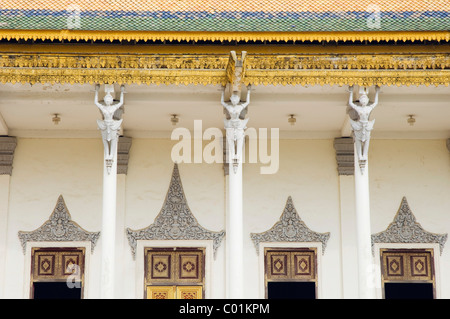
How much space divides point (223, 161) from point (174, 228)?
1306 millimetres

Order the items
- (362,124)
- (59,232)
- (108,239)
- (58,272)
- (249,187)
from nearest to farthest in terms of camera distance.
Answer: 1. (108,239)
2. (362,124)
3. (58,272)
4. (59,232)
5. (249,187)

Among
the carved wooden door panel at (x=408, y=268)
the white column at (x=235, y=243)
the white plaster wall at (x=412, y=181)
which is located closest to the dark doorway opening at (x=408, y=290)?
the carved wooden door panel at (x=408, y=268)

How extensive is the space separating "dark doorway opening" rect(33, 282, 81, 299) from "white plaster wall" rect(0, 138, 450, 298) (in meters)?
0.59

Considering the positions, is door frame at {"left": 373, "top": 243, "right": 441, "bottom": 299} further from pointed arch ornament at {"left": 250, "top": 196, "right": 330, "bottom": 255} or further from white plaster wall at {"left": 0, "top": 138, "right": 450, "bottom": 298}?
pointed arch ornament at {"left": 250, "top": 196, "right": 330, "bottom": 255}

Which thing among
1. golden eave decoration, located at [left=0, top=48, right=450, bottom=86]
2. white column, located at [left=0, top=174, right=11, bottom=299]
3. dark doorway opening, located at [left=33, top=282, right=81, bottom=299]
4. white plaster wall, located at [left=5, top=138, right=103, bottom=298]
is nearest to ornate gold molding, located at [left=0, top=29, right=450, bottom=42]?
golden eave decoration, located at [left=0, top=48, right=450, bottom=86]

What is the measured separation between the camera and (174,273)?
12664 mm

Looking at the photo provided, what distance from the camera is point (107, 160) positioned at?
10.6 m

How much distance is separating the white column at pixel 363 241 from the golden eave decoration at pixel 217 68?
1.15 meters

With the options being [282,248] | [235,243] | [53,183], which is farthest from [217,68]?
[53,183]

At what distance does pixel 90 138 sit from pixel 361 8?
4.64 m

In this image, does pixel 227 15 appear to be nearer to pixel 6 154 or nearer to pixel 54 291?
pixel 6 154

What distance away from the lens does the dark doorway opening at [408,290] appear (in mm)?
12844

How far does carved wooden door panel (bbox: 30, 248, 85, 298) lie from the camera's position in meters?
12.6

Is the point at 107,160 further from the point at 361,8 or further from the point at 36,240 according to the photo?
the point at 361,8
